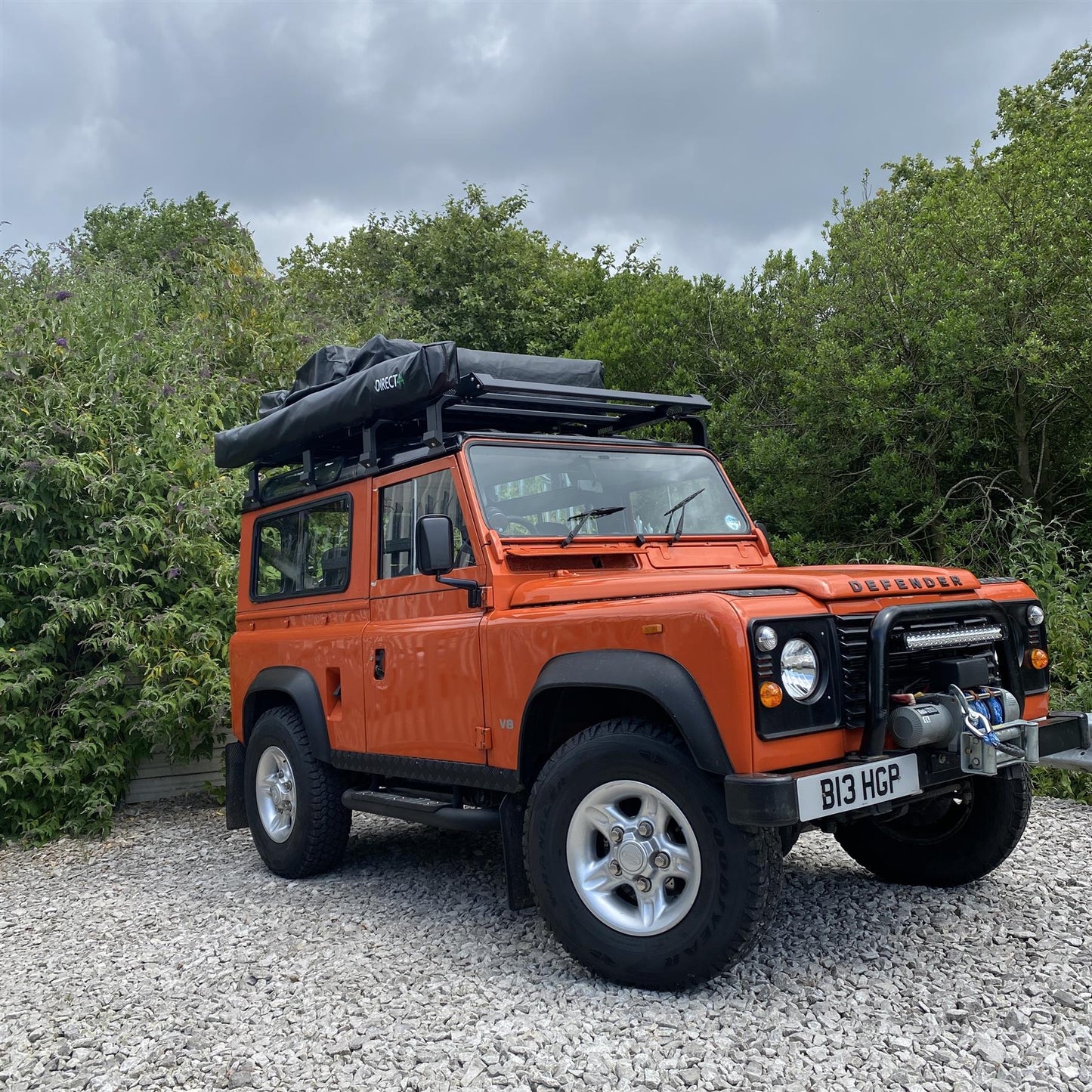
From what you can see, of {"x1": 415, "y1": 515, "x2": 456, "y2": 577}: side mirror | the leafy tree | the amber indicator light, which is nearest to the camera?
the amber indicator light

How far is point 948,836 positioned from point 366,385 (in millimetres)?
3455

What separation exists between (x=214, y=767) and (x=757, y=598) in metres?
6.17

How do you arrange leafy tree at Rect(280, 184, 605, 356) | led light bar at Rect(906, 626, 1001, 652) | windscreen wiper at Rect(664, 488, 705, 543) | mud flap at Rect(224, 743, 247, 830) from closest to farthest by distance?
led light bar at Rect(906, 626, 1001, 652) < windscreen wiper at Rect(664, 488, 705, 543) < mud flap at Rect(224, 743, 247, 830) < leafy tree at Rect(280, 184, 605, 356)

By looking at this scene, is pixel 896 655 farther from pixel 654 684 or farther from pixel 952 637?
pixel 654 684

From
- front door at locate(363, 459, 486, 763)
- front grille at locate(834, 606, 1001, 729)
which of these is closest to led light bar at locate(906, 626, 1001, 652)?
front grille at locate(834, 606, 1001, 729)

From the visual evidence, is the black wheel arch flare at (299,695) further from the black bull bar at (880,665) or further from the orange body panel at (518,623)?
the black bull bar at (880,665)

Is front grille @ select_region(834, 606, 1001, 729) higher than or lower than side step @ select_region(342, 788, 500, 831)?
higher

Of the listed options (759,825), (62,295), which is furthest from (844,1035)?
(62,295)

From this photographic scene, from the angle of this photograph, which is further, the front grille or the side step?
the side step

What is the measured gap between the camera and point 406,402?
474cm

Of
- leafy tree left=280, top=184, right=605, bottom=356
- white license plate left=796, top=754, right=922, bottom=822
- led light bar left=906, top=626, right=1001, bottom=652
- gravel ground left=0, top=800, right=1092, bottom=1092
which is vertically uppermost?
leafy tree left=280, top=184, right=605, bottom=356

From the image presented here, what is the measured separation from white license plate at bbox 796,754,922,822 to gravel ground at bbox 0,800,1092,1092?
71 cm

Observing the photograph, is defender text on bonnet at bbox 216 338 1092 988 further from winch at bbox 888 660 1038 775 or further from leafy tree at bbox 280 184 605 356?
leafy tree at bbox 280 184 605 356

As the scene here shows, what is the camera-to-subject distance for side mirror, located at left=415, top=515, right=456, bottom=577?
4.21 m
